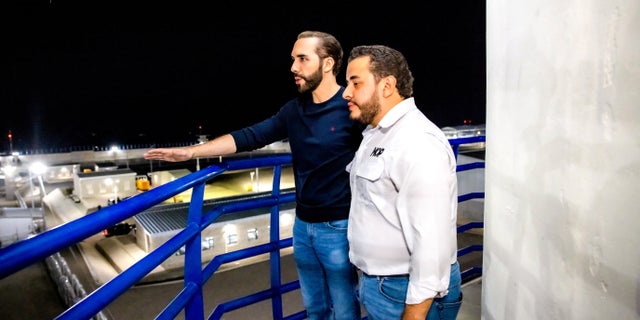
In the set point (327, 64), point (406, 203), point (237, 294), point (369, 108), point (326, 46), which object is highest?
point (326, 46)

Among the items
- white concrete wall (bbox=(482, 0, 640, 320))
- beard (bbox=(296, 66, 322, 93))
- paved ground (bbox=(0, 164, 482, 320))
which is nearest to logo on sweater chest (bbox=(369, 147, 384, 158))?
white concrete wall (bbox=(482, 0, 640, 320))

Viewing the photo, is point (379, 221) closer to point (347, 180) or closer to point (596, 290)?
point (347, 180)

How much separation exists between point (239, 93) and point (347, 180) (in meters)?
142

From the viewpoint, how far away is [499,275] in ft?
7.25

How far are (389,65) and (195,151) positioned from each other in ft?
4.99

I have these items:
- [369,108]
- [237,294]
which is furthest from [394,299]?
[237,294]

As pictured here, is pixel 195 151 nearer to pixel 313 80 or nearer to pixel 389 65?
pixel 313 80

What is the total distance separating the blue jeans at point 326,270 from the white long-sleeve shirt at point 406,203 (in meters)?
0.47

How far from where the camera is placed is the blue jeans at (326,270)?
2.43 metres

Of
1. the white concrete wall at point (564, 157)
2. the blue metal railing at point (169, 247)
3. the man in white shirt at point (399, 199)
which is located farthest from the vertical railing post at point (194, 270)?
the white concrete wall at point (564, 157)

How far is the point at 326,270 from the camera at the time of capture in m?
2.49

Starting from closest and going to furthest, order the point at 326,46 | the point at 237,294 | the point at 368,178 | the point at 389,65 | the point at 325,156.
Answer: the point at 368,178
the point at 389,65
the point at 325,156
the point at 326,46
the point at 237,294

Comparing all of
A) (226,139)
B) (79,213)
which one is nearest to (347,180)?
(226,139)

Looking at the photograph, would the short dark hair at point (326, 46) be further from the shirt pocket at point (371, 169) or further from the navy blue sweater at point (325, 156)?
the shirt pocket at point (371, 169)
